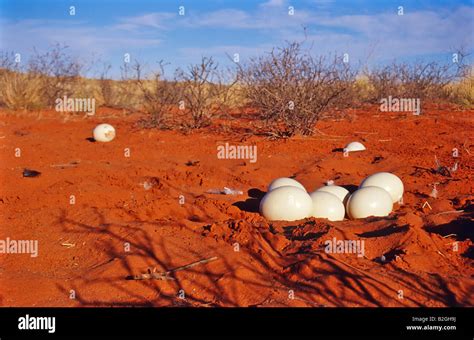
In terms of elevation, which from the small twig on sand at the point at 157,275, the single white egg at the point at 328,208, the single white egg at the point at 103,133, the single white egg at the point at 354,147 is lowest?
Result: the small twig on sand at the point at 157,275

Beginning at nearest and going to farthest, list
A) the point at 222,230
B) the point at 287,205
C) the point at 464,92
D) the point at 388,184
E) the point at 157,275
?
the point at 157,275
the point at 222,230
the point at 287,205
the point at 388,184
the point at 464,92

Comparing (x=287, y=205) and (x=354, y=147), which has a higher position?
(x=354, y=147)

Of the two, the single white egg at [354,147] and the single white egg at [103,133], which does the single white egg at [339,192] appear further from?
the single white egg at [103,133]

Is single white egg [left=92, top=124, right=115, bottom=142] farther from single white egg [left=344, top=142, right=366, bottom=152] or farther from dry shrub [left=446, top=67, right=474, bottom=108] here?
dry shrub [left=446, top=67, right=474, bottom=108]

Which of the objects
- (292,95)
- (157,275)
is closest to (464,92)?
(292,95)

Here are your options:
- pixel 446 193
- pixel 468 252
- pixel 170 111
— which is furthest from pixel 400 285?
pixel 170 111

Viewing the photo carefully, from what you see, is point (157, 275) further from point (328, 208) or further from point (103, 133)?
point (103, 133)

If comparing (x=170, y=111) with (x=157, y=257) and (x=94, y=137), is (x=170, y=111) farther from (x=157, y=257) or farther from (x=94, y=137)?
(x=157, y=257)

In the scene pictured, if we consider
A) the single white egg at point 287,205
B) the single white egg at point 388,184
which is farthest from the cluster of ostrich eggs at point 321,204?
the single white egg at point 388,184
